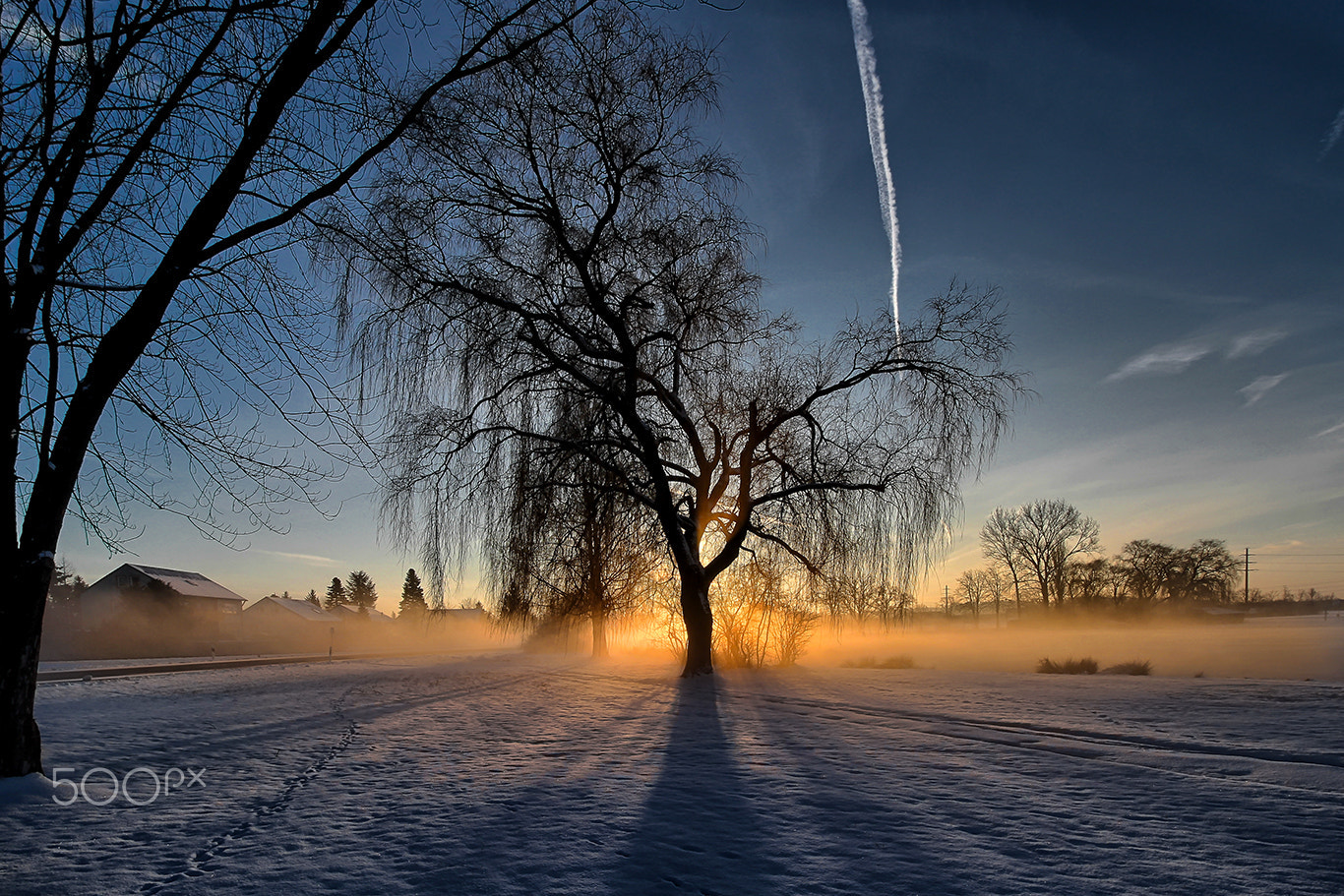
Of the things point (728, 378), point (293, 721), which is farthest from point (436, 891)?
point (728, 378)

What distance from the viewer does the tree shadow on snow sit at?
2684mm

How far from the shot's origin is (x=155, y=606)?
44.4 meters

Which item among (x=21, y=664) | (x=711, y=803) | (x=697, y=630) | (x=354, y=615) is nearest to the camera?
(x=711, y=803)

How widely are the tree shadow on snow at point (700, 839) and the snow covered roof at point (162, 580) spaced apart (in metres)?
53.7

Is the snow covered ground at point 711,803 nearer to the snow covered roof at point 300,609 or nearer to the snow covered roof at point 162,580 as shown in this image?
the snow covered roof at point 162,580

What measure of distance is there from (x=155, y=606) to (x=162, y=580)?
9.65 feet

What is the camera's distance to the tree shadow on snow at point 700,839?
2684 millimetres

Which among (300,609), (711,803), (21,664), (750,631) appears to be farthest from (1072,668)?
(300,609)

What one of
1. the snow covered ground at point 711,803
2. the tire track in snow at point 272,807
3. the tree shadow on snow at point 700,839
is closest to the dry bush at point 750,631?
the snow covered ground at point 711,803

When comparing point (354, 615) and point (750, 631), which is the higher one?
point (750, 631)

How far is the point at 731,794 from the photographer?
13.0ft

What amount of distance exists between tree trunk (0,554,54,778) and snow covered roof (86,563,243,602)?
2009 inches

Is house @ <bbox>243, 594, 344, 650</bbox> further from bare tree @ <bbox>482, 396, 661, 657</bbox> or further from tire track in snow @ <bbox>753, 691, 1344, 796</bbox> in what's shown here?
tire track in snow @ <bbox>753, 691, 1344, 796</bbox>

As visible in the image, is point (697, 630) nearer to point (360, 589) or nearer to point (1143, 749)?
point (1143, 749)
